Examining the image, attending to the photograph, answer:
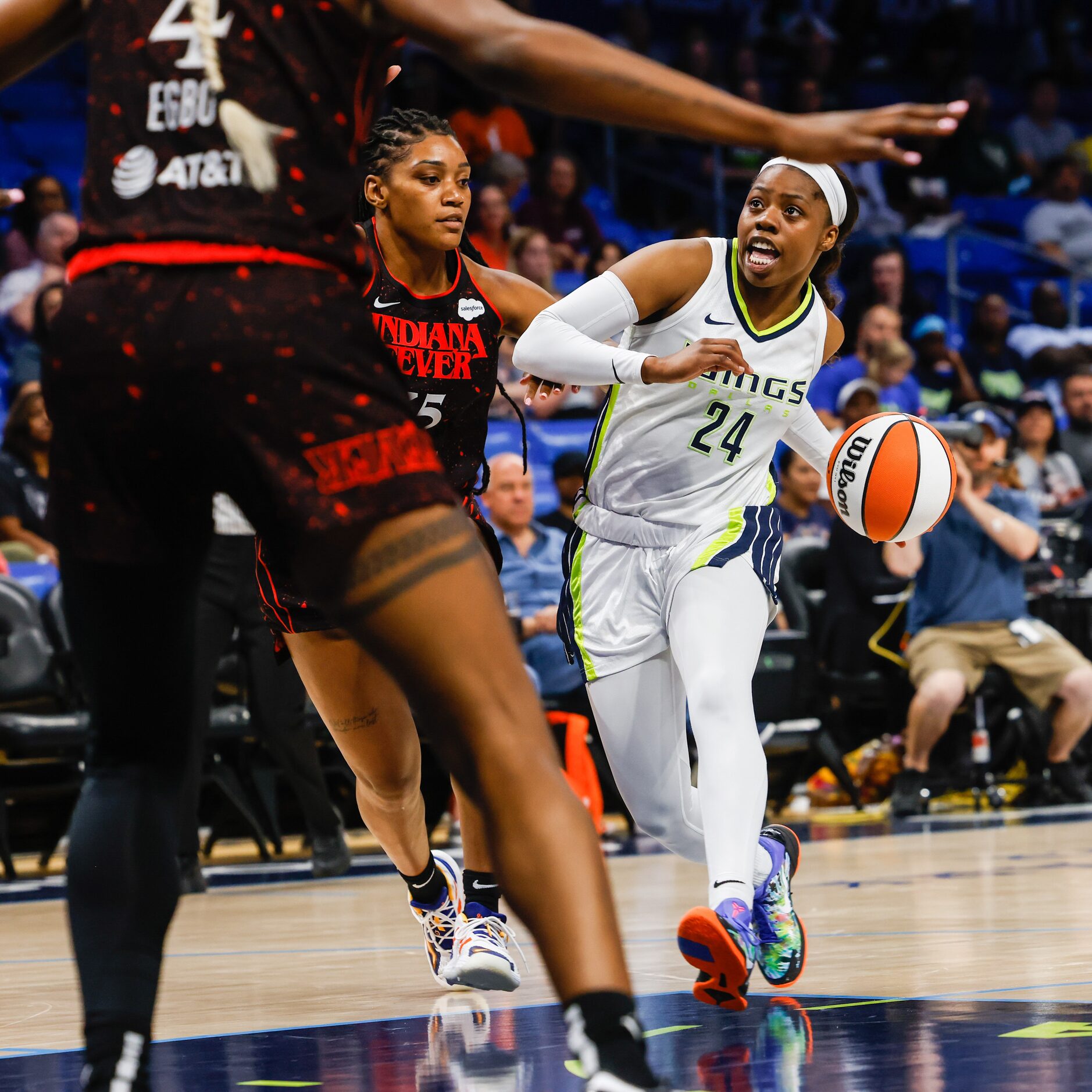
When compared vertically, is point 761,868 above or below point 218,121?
below

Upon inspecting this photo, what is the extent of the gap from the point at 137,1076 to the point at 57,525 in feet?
2.37

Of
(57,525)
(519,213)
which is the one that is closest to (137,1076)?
(57,525)

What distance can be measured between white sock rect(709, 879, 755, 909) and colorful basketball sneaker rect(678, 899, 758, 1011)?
0.13 feet

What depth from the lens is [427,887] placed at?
4.31 m

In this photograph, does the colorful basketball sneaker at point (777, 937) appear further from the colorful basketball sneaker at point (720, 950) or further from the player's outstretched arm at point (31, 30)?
the player's outstretched arm at point (31, 30)

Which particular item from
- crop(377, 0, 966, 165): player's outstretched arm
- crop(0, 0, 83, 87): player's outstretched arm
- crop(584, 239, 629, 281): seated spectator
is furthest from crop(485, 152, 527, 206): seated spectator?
crop(377, 0, 966, 165): player's outstretched arm

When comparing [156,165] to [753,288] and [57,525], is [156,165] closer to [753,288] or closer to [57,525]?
[57,525]

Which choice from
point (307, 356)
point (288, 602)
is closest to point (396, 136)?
point (288, 602)

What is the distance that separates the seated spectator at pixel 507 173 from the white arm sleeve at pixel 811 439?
8560 mm

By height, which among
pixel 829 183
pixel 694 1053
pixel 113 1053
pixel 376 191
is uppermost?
pixel 376 191

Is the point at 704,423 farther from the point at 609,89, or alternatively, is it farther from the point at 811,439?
the point at 609,89

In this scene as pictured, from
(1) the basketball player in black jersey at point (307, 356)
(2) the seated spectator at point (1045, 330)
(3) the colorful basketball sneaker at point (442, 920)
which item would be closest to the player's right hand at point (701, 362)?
(3) the colorful basketball sneaker at point (442, 920)

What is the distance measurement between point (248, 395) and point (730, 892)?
192cm

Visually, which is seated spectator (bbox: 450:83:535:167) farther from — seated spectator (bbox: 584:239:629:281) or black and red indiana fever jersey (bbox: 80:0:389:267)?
black and red indiana fever jersey (bbox: 80:0:389:267)
